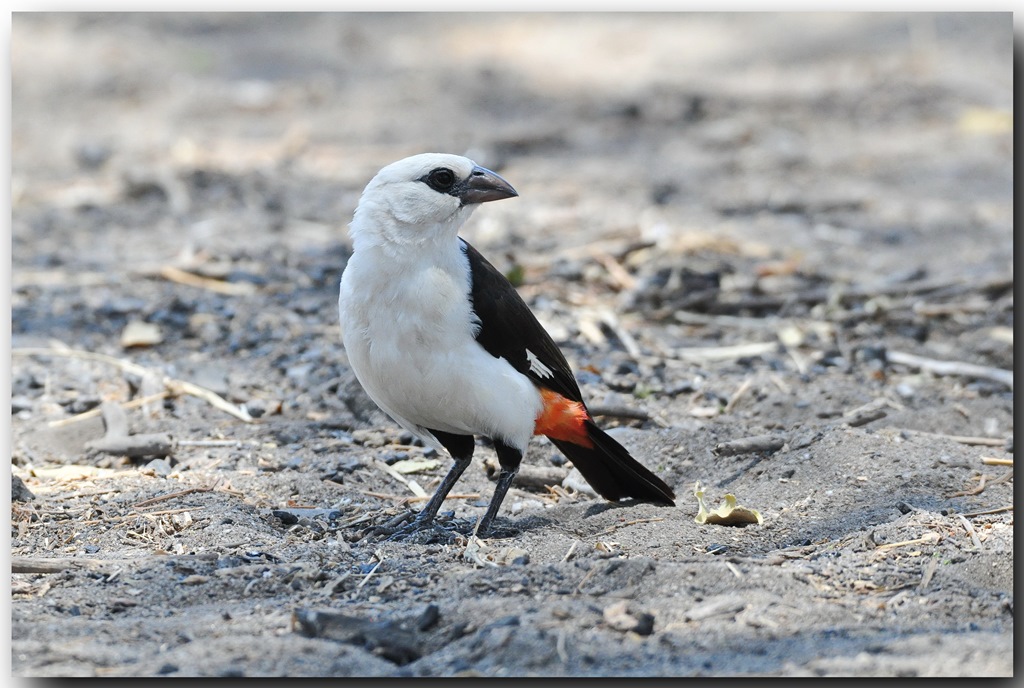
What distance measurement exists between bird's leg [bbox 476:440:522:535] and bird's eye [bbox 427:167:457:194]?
3.28 feet

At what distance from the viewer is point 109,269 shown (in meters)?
7.63

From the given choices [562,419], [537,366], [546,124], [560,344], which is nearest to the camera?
[537,366]

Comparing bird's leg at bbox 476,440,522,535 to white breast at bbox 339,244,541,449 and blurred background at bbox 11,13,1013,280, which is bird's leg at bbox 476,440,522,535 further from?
blurred background at bbox 11,13,1013,280

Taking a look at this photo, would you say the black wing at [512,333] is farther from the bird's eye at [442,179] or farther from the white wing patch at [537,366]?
the bird's eye at [442,179]

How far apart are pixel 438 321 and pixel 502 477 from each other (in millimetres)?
805

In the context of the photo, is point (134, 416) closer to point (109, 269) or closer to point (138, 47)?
point (109, 269)

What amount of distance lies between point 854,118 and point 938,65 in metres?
1.63

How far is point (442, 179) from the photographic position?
4.40m

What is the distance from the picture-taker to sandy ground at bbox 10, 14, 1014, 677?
3430 mm

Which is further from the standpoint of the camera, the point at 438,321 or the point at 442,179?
the point at 442,179

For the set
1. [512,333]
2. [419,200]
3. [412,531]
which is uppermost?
[419,200]

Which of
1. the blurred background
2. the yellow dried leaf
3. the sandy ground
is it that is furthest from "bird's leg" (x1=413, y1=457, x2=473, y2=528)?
the blurred background

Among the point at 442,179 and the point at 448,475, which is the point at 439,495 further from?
the point at 442,179

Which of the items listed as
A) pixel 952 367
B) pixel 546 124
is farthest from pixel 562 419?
pixel 546 124
